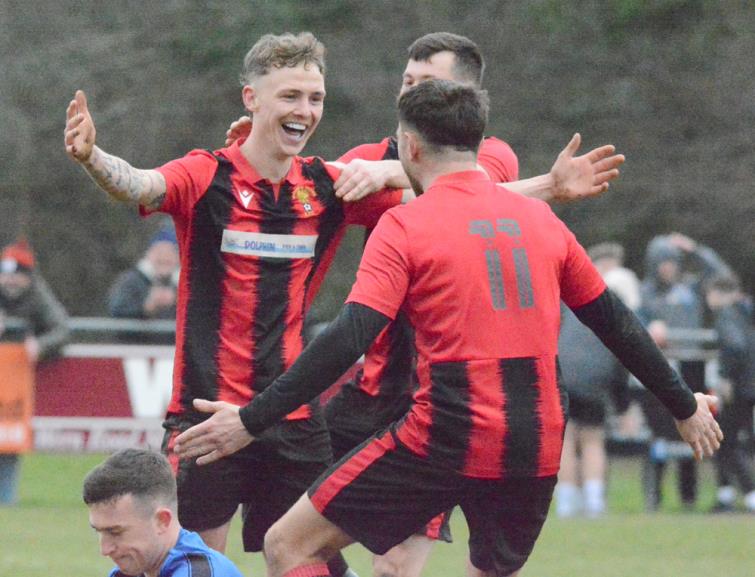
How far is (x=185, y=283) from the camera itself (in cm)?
593

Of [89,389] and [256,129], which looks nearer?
[256,129]

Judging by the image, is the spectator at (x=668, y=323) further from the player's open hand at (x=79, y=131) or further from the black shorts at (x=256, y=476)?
the player's open hand at (x=79, y=131)

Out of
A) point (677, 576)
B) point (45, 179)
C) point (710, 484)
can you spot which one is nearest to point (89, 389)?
point (677, 576)

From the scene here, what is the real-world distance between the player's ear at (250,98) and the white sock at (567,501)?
6731 millimetres

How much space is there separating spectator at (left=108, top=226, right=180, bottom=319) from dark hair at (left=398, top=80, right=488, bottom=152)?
764 centimetres

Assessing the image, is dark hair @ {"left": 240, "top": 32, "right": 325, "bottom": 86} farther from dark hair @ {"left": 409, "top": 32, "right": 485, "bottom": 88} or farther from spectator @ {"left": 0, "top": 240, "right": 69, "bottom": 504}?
spectator @ {"left": 0, "top": 240, "right": 69, "bottom": 504}

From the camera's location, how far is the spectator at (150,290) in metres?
12.7

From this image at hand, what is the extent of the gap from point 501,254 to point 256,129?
1334mm

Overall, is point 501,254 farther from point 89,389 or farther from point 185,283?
point 89,389

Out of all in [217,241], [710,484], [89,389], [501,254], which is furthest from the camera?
[710,484]

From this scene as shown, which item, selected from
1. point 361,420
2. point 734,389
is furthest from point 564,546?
point 361,420

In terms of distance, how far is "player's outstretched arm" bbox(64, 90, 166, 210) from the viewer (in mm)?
5398

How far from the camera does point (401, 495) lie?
17.0 feet

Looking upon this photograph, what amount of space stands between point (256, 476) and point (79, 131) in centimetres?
144
